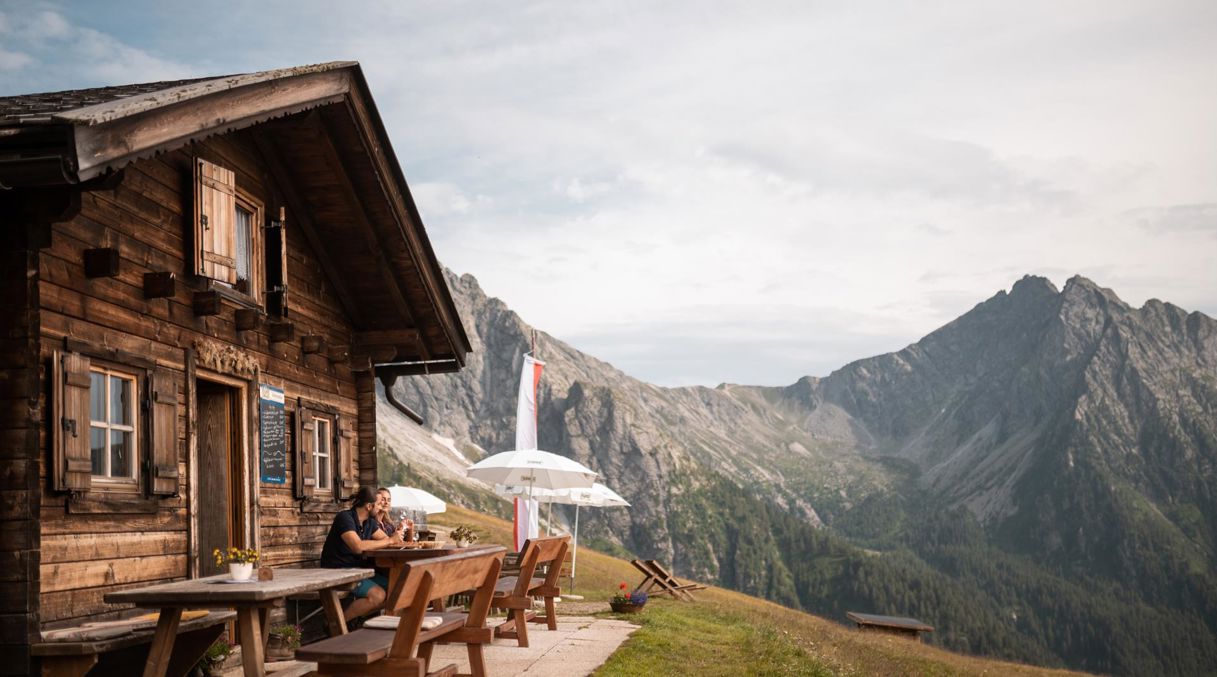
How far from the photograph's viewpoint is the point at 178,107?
25.5ft

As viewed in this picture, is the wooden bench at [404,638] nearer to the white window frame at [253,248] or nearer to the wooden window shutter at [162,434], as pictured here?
the wooden window shutter at [162,434]

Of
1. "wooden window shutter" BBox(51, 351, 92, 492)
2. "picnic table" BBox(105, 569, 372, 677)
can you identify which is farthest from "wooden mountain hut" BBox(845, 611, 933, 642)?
"wooden window shutter" BBox(51, 351, 92, 492)

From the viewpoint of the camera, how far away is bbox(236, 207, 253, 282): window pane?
11.5 m

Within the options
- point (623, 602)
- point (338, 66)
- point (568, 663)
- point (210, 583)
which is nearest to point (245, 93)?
point (338, 66)

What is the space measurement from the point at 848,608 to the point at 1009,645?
24.4 metres

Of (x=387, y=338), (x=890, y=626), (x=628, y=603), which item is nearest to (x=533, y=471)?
(x=628, y=603)

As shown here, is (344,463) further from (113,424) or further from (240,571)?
(240,571)

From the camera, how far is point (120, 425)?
28.8 ft

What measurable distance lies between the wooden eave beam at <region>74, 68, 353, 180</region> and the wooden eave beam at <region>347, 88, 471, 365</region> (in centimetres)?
66

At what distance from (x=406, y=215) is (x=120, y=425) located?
5.01 m

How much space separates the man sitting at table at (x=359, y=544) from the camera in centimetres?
1124

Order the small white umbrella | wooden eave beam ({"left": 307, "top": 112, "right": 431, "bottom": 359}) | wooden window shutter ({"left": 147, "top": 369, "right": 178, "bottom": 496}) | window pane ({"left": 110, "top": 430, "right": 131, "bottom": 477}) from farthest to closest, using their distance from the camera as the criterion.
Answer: the small white umbrella < wooden eave beam ({"left": 307, "top": 112, "right": 431, "bottom": 359}) < wooden window shutter ({"left": 147, "top": 369, "right": 178, "bottom": 496}) < window pane ({"left": 110, "top": 430, "right": 131, "bottom": 477})

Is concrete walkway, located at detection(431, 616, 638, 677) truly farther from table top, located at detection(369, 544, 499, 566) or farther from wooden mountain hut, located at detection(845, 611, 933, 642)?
wooden mountain hut, located at detection(845, 611, 933, 642)

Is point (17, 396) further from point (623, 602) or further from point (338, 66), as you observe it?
point (623, 602)
